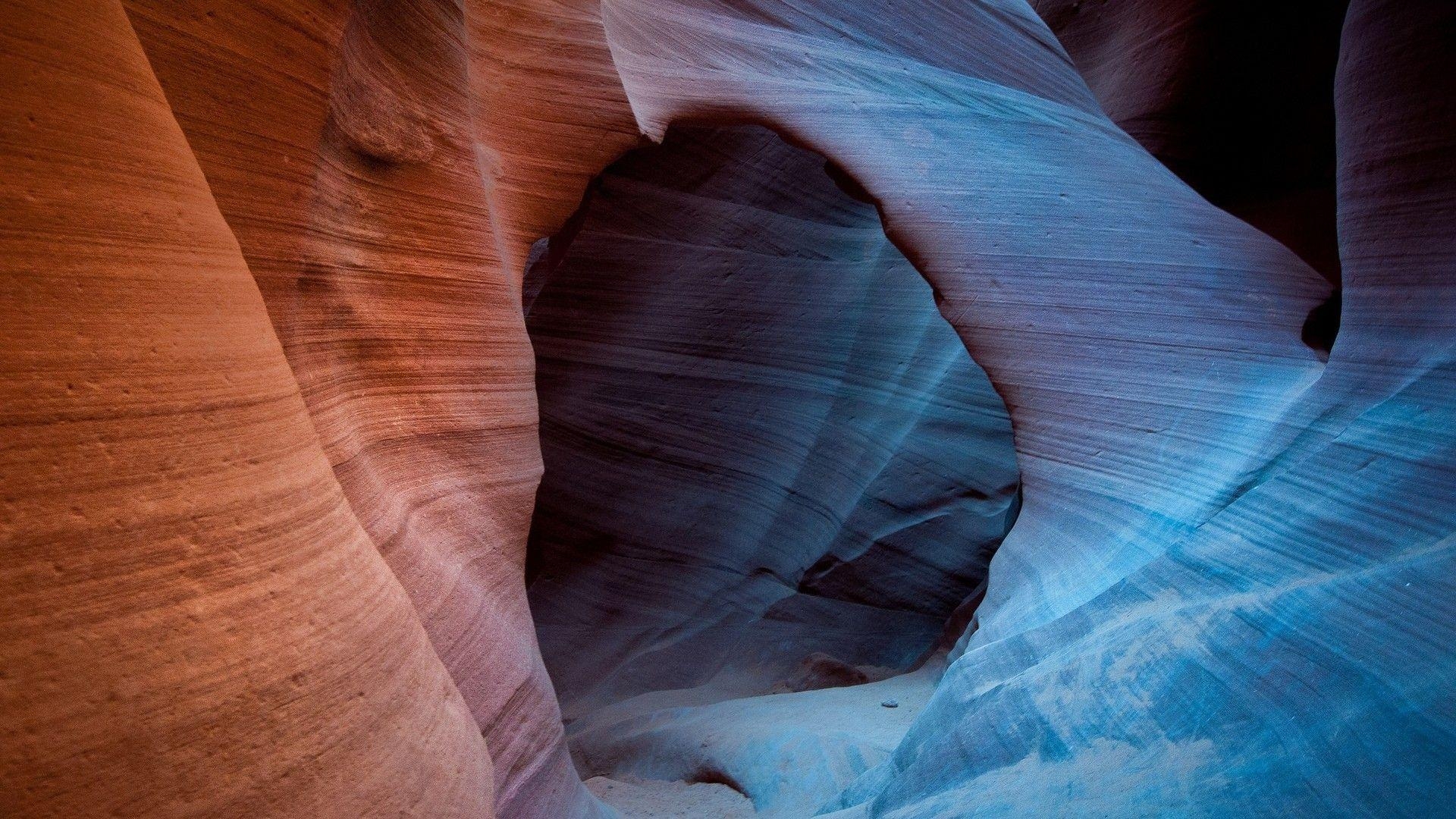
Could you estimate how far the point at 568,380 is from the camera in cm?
730

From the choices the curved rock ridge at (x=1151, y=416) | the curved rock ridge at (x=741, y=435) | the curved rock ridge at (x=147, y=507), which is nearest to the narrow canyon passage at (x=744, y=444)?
the curved rock ridge at (x=741, y=435)

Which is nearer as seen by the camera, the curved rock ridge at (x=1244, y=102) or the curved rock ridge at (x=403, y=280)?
the curved rock ridge at (x=403, y=280)

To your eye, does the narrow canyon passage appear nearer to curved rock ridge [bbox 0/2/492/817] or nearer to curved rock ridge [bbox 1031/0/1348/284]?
curved rock ridge [bbox 1031/0/1348/284]

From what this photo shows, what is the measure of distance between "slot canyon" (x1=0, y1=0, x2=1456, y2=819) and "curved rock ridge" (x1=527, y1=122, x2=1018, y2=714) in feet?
0.12

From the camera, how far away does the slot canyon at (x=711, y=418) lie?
1.47 m

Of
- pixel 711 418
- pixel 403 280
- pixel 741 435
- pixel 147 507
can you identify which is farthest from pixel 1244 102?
pixel 147 507

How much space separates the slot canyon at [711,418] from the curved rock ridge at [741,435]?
36 mm

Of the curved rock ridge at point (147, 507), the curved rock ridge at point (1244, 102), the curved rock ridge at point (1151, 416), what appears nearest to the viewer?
the curved rock ridge at point (147, 507)

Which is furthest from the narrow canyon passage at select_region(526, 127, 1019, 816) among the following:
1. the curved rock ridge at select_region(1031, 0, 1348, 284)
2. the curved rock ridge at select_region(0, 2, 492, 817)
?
the curved rock ridge at select_region(0, 2, 492, 817)

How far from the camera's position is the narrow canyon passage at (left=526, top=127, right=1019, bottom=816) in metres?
6.65

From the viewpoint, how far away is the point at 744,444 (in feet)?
23.7

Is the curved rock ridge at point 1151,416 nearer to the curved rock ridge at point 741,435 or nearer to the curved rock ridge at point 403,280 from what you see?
the curved rock ridge at point 403,280

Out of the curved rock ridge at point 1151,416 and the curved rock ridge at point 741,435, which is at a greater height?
the curved rock ridge at point 1151,416

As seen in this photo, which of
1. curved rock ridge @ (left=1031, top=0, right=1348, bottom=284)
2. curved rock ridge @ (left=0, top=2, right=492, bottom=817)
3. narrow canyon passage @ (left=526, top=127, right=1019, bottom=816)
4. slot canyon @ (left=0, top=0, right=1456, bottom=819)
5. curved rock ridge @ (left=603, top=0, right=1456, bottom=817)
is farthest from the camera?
curved rock ridge @ (left=1031, top=0, right=1348, bottom=284)
